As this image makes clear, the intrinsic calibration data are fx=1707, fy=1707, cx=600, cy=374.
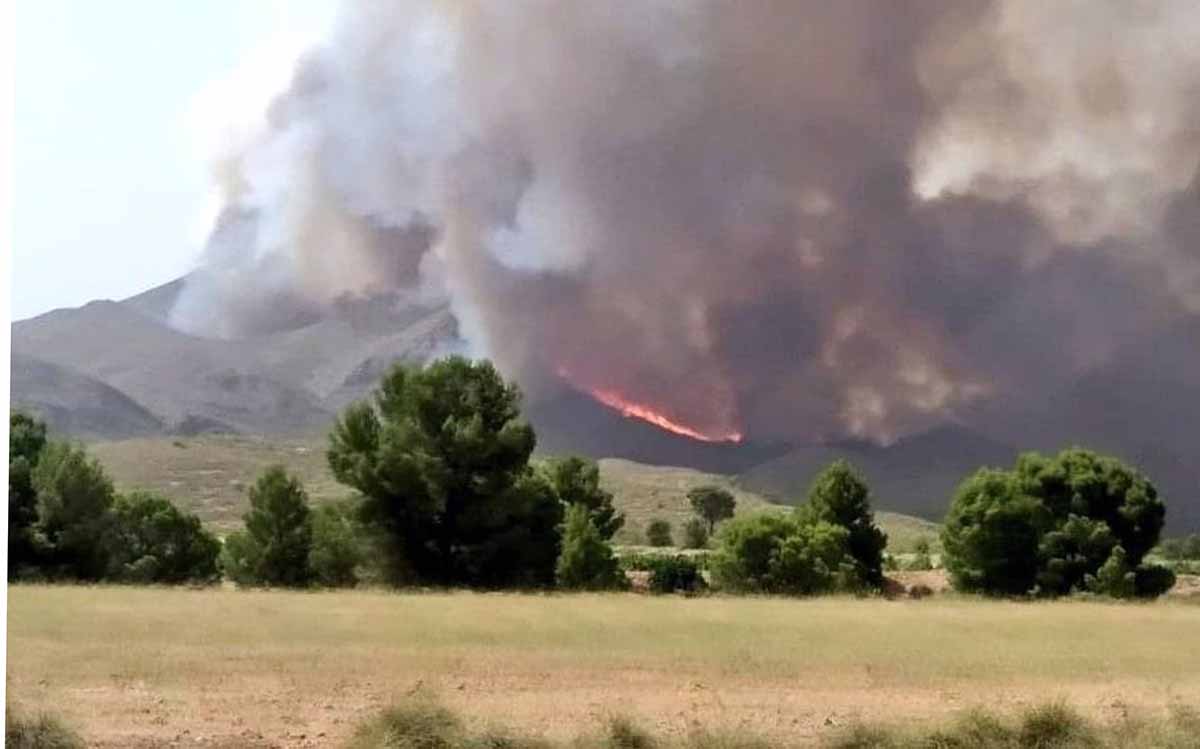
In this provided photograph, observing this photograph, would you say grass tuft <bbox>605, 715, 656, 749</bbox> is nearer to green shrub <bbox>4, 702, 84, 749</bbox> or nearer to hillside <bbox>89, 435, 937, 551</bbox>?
hillside <bbox>89, 435, 937, 551</bbox>

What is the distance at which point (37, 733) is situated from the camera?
447cm

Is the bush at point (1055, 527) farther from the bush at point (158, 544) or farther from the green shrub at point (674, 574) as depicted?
the bush at point (158, 544)

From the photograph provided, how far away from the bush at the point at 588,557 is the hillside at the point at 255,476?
8 cm

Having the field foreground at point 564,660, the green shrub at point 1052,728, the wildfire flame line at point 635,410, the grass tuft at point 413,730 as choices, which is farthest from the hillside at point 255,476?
the grass tuft at point 413,730

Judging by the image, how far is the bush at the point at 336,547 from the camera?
487cm

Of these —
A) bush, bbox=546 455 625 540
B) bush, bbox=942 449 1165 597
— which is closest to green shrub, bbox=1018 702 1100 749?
bush, bbox=942 449 1165 597

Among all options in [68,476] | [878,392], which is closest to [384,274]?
[68,476]

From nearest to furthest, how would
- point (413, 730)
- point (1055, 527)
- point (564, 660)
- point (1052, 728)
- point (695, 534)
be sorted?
point (413, 730) → point (1052, 728) → point (564, 660) → point (1055, 527) → point (695, 534)

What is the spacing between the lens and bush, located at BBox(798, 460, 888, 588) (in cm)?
478

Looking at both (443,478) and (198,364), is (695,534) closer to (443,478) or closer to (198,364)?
(443,478)

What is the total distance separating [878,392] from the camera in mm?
4812

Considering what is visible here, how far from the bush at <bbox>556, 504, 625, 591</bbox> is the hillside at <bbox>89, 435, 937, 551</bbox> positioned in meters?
0.08

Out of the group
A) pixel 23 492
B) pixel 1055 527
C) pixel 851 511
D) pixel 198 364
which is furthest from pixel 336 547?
pixel 1055 527

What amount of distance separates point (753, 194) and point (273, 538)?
169 centimetres
